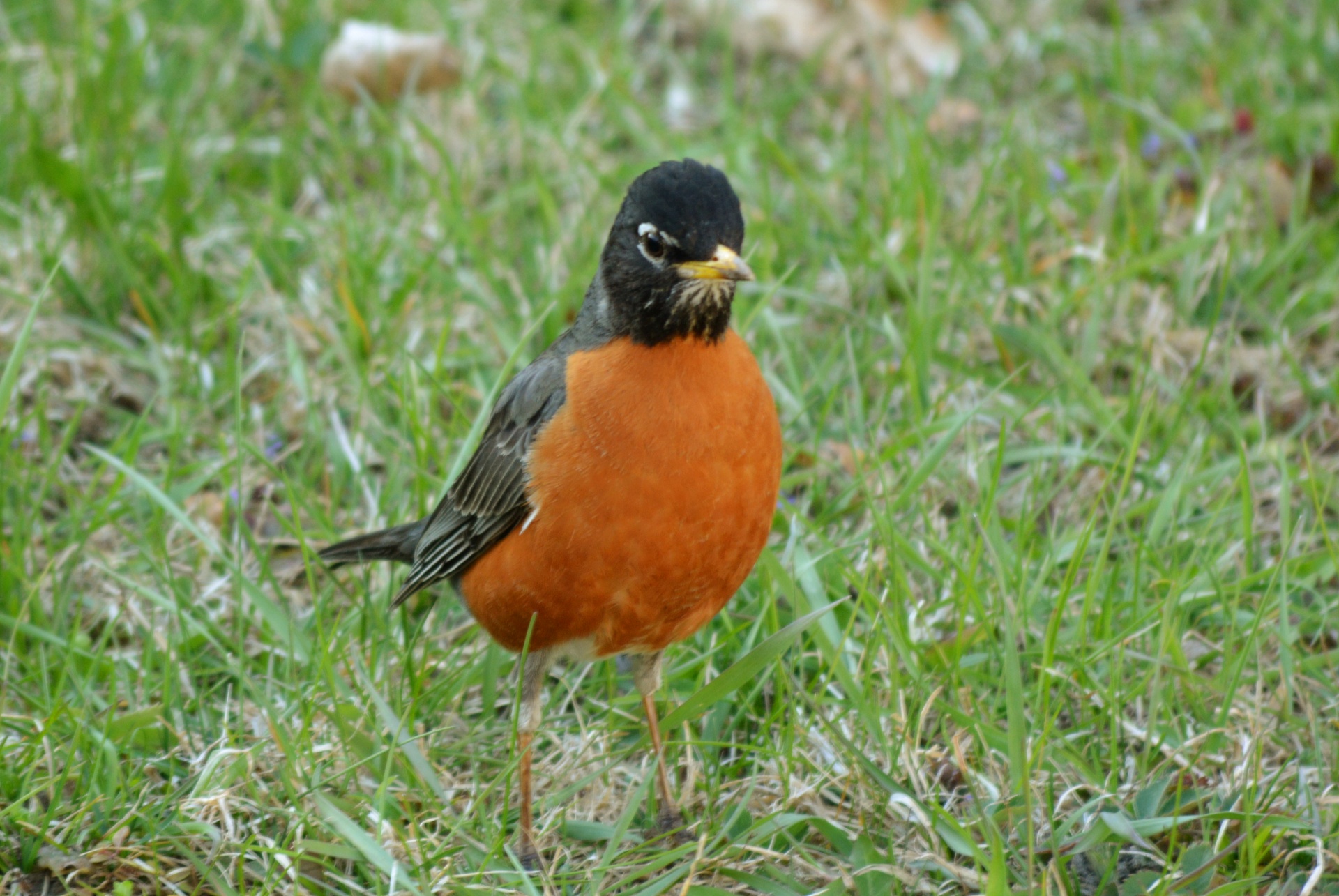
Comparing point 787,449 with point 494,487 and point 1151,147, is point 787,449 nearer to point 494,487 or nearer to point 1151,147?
point 494,487

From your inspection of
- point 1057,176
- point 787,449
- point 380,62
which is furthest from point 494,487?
point 380,62

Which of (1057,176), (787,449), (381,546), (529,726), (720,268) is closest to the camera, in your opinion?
(720,268)

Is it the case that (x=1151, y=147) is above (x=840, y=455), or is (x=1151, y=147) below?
above

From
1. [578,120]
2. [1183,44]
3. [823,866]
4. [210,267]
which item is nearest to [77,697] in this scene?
[823,866]

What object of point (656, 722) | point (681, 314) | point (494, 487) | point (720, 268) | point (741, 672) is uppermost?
point (720, 268)

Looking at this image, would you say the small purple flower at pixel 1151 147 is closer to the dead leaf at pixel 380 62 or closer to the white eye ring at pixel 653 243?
the dead leaf at pixel 380 62

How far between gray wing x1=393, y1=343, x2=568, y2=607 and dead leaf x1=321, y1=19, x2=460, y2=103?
10.2 feet

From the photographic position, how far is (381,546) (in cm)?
401

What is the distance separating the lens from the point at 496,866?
321 centimetres

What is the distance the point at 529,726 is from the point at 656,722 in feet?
1.07

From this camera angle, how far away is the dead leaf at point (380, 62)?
6406 millimetres

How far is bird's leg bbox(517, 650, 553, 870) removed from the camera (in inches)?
132

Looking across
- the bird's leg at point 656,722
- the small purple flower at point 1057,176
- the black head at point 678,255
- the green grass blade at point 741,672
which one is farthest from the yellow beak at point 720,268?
the small purple flower at point 1057,176

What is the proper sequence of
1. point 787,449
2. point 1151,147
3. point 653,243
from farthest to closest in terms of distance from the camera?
point 1151,147, point 787,449, point 653,243
